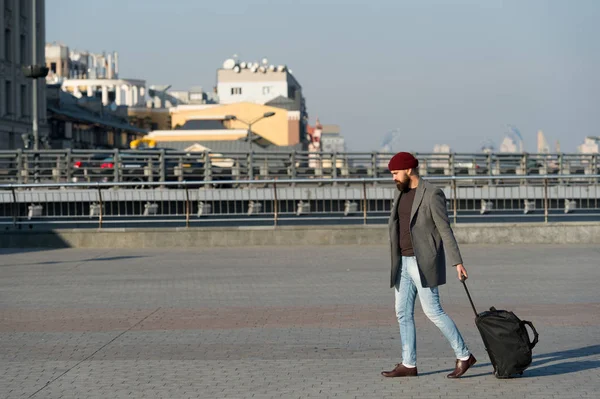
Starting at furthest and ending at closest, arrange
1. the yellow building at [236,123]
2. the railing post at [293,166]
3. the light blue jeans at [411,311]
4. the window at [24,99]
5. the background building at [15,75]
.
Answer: the yellow building at [236,123]
the window at [24,99]
the background building at [15,75]
the railing post at [293,166]
the light blue jeans at [411,311]

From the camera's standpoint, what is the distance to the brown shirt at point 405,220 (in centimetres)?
782

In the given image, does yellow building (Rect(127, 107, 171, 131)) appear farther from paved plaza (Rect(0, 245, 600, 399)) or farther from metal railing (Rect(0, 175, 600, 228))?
paved plaza (Rect(0, 245, 600, 399))

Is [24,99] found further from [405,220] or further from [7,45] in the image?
[405,220]

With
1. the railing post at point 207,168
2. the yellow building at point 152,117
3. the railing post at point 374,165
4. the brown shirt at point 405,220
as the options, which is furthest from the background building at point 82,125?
the brown shirt at point 405,220

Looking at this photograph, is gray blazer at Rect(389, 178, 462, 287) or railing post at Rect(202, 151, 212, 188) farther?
railing post at Rect(202, 151, 212, 188)

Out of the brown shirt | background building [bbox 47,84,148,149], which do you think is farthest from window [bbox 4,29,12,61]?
the brown shirt

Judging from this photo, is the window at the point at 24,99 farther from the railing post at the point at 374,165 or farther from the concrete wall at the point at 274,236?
the concrete wall at the point at 274,236

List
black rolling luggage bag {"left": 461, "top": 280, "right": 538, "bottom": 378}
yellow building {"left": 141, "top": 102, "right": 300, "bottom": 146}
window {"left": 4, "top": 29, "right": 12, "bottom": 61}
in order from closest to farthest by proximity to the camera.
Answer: black rolling luggage bag {"left": 461, "top": 280, "right": 538, "bottom": 378} → window {"left": 4, "top": 29, "right": 12, "bottom": 61} → yellow building {"left": 141, "top": 102, "right": 300, "bottom": 146}

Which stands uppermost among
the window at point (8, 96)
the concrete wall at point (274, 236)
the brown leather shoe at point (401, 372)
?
the window at point (8, 96)

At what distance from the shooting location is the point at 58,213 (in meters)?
24.4

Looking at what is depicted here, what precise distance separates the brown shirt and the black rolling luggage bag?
466 mm

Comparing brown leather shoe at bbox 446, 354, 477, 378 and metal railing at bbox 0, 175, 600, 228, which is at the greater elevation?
metal railing at bbox 0, 175, 600, 228

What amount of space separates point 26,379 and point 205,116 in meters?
132

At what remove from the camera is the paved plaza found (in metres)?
7.75
